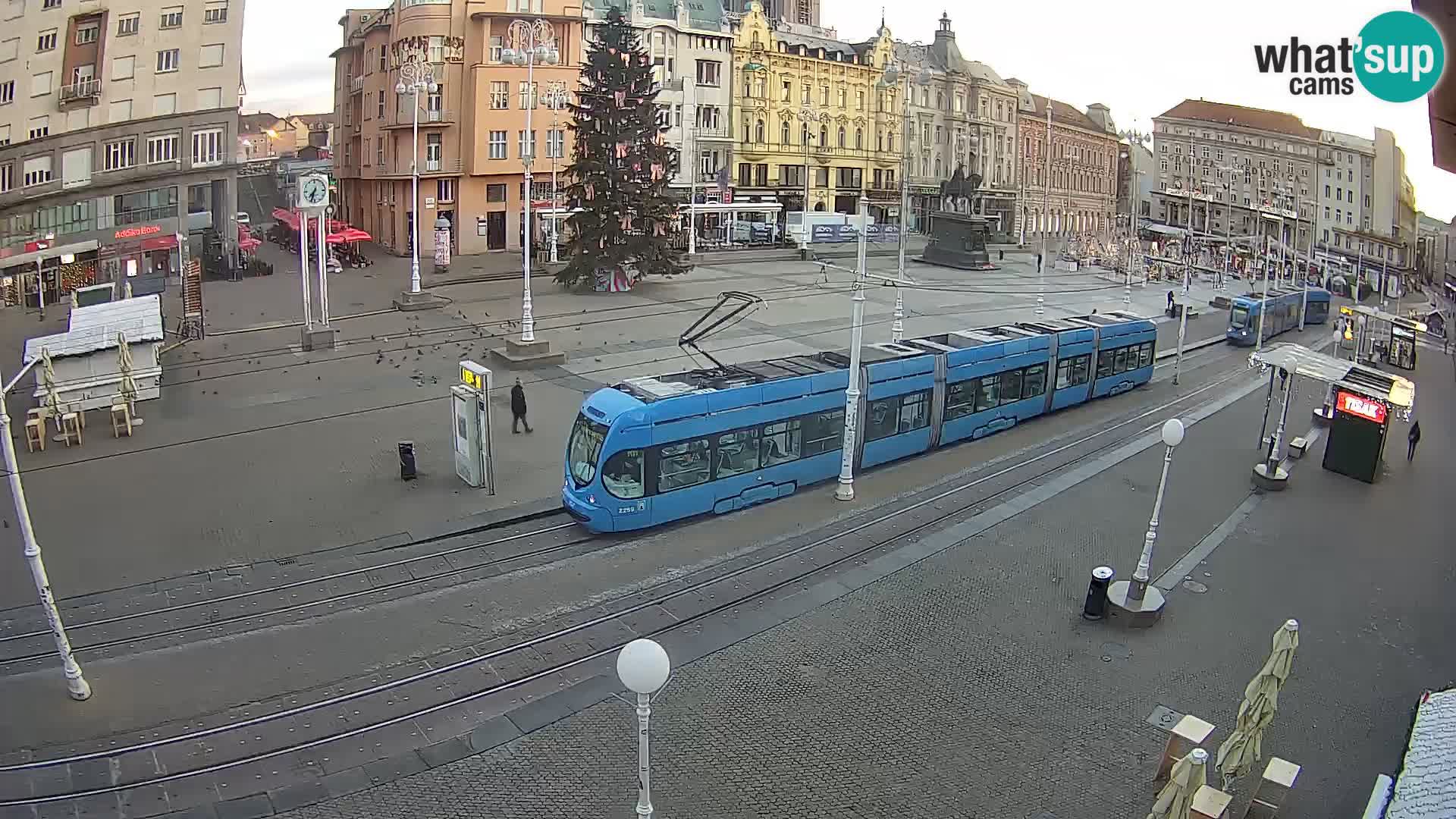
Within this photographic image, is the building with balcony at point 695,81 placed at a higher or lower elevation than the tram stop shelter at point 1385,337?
higher

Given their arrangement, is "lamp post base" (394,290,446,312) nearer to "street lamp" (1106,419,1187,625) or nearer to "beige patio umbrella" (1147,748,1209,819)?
"street lamp" (1106,419,1187,625)

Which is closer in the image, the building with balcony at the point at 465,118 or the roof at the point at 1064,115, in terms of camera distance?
the building with balcony at the point at 465,118

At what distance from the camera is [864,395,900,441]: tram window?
19.2 metres

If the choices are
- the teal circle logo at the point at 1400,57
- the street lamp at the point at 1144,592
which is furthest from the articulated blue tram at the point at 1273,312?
the teal circle logo at the point at 1400,57

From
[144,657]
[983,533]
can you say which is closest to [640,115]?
[983,533]

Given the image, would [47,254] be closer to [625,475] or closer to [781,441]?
[625,475]

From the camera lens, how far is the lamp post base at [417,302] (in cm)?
3556

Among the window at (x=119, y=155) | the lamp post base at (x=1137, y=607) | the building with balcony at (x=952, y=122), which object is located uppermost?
the building with balcony at (x=952, y=122)

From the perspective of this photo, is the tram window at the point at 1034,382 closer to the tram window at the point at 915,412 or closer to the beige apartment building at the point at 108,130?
the tram window at the point at 915,412

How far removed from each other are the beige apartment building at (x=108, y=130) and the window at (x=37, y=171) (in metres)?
0.03

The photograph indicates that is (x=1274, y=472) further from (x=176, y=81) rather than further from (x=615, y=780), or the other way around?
(x=176, y=81)

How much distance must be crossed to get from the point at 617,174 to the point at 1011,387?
22796 millimetres

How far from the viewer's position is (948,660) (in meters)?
12.1

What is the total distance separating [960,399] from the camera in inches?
843
